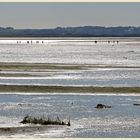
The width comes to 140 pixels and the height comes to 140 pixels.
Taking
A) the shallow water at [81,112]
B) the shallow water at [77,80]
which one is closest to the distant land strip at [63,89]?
the shallow water at [81,112]

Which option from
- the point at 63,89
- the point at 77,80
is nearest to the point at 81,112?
the point at 63,89

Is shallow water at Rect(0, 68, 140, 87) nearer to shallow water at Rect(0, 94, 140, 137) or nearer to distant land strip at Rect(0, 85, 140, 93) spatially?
distant land strip at Rect(0, 85, 140, 93)

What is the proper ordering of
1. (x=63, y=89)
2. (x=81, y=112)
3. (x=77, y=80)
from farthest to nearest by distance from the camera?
(x=77, y=80) → (x=63, y=89) → (x=81, y=112)

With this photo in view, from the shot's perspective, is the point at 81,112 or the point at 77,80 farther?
the point at 77,80

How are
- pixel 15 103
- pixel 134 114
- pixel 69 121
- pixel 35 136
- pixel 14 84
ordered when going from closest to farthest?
pixel 35 136
pixel 69 121
pixel 134 114
pixel 15 103
pixel 14 84

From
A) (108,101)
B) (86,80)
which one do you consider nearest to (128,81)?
(86,80)

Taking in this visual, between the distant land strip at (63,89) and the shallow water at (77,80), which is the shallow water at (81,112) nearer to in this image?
the distant land strip at (63,89)

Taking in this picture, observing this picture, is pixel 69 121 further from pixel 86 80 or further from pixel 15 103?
pixel 86 80

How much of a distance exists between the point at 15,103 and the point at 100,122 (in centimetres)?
1028

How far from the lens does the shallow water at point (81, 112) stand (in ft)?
109

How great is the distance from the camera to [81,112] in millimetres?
40438

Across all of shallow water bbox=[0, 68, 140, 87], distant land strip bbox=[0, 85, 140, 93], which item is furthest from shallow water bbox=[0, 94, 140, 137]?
shallow water bbox=[0, 68, 140, 87]

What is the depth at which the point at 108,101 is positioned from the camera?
151 feet

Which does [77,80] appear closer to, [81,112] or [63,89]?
[63,89]
